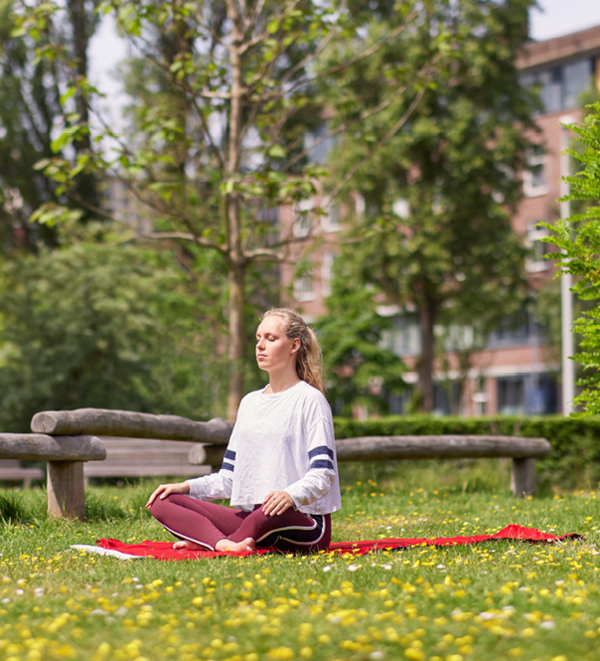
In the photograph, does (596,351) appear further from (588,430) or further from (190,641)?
(588,430)

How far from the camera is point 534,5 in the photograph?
20516 millimetres

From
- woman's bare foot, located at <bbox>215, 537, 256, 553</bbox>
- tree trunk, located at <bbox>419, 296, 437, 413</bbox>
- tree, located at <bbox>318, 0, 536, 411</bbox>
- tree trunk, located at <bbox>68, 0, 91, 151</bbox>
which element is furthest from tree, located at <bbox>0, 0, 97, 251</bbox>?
woman's bare foot, located at <bbox>215, 537, 256, 553</bbox>

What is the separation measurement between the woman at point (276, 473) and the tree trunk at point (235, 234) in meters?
4.62

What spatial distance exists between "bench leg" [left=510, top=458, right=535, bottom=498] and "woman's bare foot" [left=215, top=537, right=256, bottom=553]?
15.5 ft

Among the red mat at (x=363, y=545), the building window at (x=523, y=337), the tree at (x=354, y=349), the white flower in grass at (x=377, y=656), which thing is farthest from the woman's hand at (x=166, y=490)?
the building window at (x=523, y=337)

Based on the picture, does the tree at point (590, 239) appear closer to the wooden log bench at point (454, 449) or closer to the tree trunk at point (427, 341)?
the wooden log bench at point (454, 449)

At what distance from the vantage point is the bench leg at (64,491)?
594cm

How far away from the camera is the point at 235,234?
9.54 meters

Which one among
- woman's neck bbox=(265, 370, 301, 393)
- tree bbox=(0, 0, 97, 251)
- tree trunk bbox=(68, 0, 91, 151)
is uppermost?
tree trunk bbox=(68, 0, 91, 151)

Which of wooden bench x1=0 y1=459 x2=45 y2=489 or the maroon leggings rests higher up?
the maroon leggings

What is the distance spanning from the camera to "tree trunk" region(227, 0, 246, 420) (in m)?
9.53

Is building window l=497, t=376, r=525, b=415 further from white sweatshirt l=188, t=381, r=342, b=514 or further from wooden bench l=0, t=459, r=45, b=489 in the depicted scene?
white sweatshirt l=188, t=381, r=342, b=514

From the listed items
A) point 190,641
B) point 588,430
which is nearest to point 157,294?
point 588,430

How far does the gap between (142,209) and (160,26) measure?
36.3 feet
